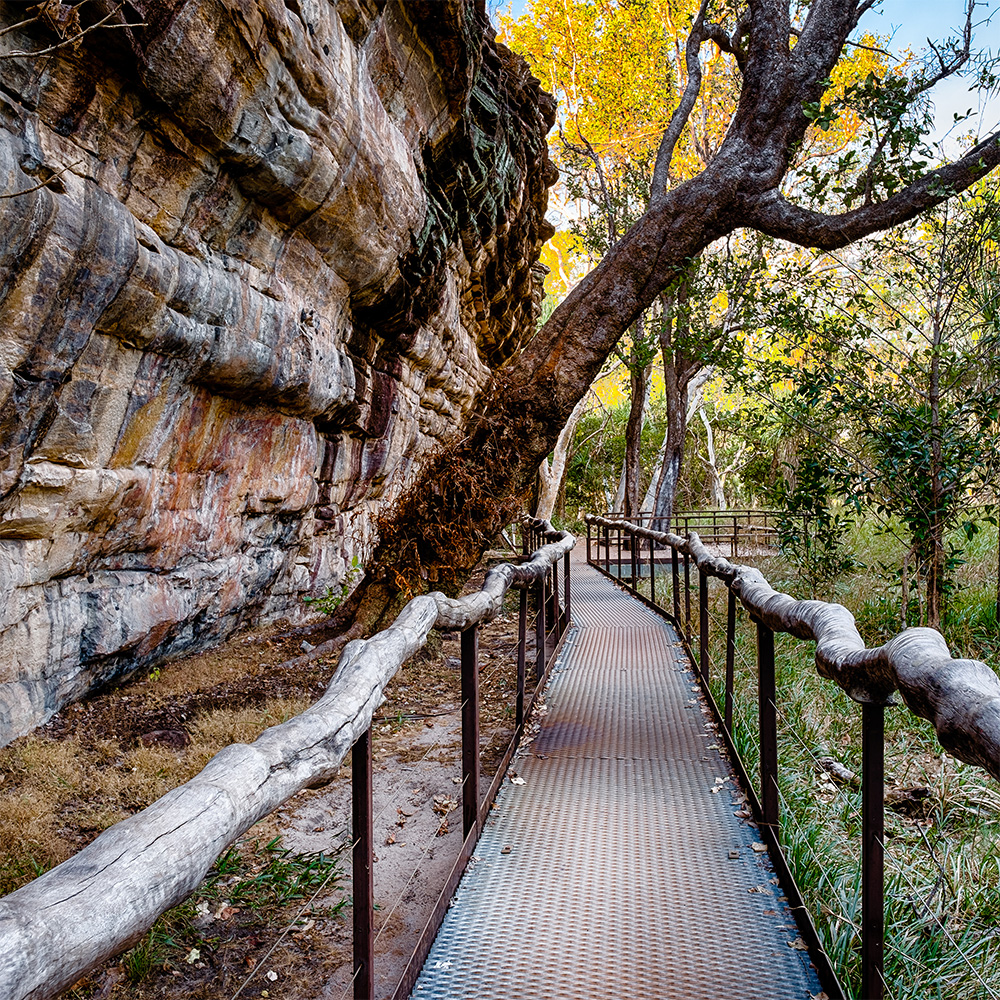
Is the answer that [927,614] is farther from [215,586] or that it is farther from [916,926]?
[215,586]

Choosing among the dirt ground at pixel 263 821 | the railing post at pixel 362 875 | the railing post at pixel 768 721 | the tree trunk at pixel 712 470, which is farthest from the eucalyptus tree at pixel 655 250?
the tree trunk at pixel 712 470

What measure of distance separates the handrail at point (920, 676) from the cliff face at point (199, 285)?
375 cm

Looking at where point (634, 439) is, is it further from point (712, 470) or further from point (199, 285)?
point (199, 285)

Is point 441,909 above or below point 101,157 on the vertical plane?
below

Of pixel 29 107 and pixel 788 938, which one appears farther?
pixel 29 107

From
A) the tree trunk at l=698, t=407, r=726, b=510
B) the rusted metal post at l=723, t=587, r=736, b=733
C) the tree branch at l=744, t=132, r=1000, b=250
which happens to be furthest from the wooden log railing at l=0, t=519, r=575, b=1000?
the tree trunk at l=698, t=407, r=726, b=510

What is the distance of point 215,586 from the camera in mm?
6609

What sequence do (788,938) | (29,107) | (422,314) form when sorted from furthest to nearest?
(422,314), (29,107), (788,938)

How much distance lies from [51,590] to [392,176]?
4083 mm

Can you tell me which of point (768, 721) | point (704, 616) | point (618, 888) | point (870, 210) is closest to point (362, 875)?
point (618, 888)

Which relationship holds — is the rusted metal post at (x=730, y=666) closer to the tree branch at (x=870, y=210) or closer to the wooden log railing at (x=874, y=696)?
the wooden log railing at (x=874, y=696)

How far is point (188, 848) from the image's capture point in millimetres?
1279

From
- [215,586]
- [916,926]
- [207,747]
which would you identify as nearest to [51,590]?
[207,747]

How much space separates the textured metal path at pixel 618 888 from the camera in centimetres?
244
